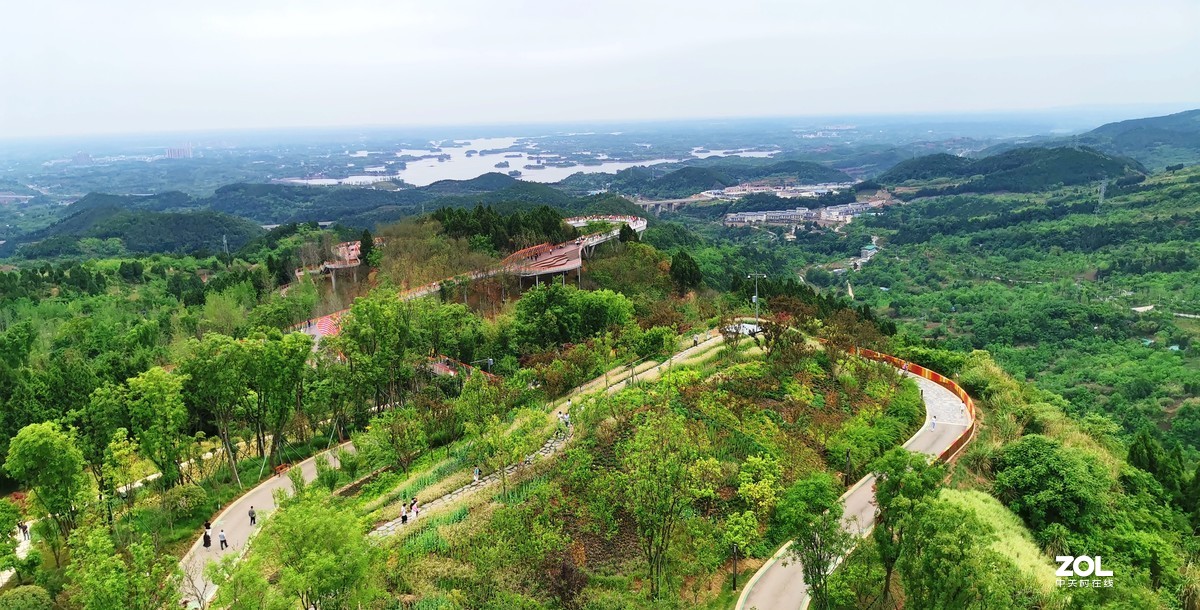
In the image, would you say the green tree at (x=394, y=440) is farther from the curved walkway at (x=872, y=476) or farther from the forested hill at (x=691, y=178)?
the forested hill at (x=691, y=178)

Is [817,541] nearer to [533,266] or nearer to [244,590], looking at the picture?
[244,590]

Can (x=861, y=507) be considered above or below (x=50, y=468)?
below

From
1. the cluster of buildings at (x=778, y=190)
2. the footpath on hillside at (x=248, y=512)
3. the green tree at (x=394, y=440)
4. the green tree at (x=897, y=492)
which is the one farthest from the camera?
the cluster of buildings at (x=778, y=190)

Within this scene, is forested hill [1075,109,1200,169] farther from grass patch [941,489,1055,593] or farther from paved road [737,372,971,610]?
grass patch [941,489,1055,593]

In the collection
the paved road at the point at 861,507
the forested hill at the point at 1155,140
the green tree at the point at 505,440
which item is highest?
the forested hill at the point at 1155,140

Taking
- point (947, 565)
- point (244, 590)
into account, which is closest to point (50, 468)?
point (244, 590)

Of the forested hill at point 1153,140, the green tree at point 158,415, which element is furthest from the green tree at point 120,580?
the forested hill at point 1153,140

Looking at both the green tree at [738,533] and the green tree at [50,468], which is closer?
the green tree at [738,533]
